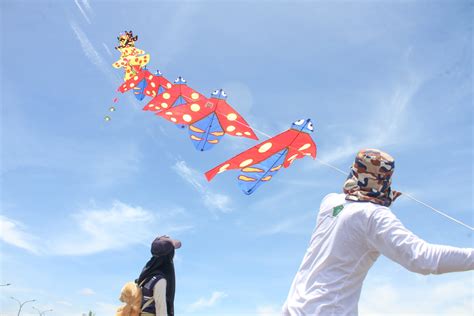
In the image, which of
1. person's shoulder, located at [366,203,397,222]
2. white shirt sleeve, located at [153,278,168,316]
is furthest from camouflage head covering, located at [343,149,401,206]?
white shirt sleeve, located at [153,278,168,316]

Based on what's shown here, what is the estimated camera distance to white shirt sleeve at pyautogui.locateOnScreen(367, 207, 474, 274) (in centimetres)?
185

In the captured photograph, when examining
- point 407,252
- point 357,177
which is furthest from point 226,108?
point 407,252

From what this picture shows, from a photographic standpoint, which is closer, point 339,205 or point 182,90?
point 339,205

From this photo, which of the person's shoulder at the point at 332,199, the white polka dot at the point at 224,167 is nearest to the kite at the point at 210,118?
the white polka dot at the point at 224,167

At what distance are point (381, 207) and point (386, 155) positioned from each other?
1.01 feet

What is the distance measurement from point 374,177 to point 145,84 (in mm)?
7928

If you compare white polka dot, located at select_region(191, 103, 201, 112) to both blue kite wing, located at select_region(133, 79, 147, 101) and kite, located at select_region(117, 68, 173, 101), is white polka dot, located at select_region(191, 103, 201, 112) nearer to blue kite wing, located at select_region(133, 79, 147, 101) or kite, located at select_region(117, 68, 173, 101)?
kite, located at select_region(117, 68, 173, 101)

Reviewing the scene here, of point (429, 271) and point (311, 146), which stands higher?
point (311, 146)

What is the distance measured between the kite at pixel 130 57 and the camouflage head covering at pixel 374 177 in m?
8.15

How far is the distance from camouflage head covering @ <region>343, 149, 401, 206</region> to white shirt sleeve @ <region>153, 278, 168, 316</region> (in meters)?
2.99

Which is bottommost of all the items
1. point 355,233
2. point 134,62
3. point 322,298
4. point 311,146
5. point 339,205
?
point 322,298

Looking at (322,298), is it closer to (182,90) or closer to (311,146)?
(311,146)

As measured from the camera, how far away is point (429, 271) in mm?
1873

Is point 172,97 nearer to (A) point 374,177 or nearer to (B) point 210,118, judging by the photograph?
(B) point 210,118
